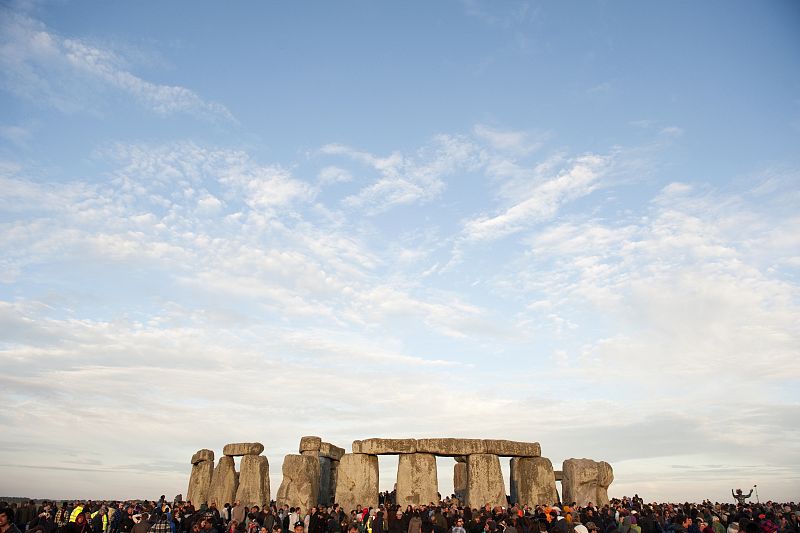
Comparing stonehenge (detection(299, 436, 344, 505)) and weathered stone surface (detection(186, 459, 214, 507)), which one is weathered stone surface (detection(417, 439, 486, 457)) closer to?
stonehenge (detection(299, 436, 344, 505))

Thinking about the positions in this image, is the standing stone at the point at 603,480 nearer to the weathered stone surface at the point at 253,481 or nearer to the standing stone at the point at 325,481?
the standing stone at the point at 325,481

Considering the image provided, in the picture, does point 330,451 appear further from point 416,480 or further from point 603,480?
point 603,480

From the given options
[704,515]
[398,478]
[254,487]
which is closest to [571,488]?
[704,515]

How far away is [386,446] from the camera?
21.9 metres

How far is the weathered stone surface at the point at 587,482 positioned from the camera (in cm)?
2227

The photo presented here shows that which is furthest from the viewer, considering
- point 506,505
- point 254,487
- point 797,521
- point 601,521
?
point 254,487

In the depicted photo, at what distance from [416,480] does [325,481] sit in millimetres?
5475

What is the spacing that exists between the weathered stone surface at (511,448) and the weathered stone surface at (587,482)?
4.80 ft

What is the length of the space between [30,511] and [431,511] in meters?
13.1

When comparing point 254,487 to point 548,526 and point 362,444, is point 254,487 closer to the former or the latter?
point 362,444

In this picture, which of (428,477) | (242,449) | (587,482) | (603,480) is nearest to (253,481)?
(242,449)

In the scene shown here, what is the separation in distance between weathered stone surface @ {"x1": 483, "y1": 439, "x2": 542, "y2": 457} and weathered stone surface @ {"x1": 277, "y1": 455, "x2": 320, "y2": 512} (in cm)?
642

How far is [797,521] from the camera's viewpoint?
1409 cm

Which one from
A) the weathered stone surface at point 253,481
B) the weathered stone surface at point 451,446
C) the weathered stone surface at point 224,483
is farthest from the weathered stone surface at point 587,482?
the weathered stone surface at point 224,483
